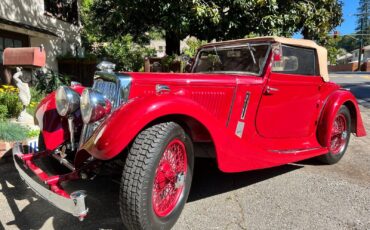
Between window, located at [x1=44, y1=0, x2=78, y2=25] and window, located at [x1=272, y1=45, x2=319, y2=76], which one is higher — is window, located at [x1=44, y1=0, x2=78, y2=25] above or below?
above

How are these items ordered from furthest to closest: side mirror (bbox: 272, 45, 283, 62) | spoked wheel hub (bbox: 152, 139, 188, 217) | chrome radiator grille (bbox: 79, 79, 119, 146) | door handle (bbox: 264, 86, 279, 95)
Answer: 1. side mirror (bbox: 272, 45, 283, 62)
2. door handle (bbox: 264, 86, 279, 95)
3. chrome radiator grille (bbox: 79, 79, 119, 146)
4. spoked wheel hub (bbox: 152, 139, 188, 217)

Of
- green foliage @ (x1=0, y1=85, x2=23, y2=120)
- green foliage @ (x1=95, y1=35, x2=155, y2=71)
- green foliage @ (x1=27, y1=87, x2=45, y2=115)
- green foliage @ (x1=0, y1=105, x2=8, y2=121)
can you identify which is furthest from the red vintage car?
green foliage @ (x1=95, y1=35, x2=155, y2=71)

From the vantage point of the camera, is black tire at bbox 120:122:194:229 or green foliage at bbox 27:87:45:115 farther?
green foliage at bbox 27:87:45:115

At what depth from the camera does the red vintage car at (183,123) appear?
254 centimetres

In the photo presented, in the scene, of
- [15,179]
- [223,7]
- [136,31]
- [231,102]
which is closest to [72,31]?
[136,31]

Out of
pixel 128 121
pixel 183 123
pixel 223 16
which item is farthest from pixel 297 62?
pixel 223 16

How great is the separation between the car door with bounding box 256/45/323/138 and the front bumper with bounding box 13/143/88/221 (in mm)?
1923

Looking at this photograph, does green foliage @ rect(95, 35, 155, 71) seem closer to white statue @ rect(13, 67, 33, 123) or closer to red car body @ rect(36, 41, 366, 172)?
white statue @ rect(13, 67, 33, 123)

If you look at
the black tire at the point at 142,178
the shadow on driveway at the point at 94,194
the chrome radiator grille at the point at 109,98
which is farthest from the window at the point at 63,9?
the black tire at the point at 142,178

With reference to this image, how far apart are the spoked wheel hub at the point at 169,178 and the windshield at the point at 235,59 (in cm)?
138

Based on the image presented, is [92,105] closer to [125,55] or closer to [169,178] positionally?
[169,178]

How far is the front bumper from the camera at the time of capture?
7.68 ft

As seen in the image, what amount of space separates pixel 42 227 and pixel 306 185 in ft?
8.57

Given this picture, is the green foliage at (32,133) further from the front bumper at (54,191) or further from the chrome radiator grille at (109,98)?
the chrome radiator grille at (109,98)
